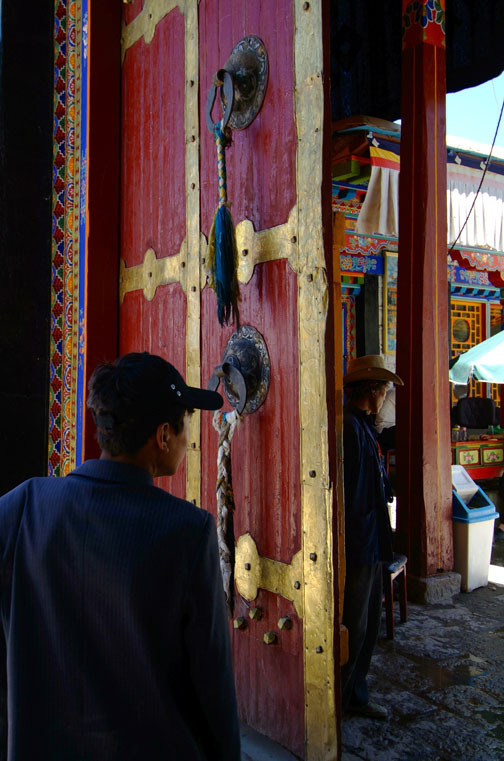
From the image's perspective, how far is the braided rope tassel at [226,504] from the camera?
227cm

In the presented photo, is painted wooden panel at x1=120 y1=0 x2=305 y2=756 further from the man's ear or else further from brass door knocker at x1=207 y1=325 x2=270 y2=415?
the man's ear

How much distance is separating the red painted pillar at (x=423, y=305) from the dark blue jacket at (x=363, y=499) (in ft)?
5.95

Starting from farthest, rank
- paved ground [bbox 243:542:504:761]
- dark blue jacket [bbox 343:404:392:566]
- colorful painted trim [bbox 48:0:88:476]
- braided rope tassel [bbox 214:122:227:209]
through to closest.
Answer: colorful painted trim [bbox 48:0:88:476] < dark blue jacket [bbox 343:404:392:566] < paved ground [bbox 243:542:504:761] < braided rope tassel [bbox 214:122:227:209]

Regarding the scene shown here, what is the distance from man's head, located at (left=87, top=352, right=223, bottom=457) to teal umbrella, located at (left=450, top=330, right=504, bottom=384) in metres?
5.61

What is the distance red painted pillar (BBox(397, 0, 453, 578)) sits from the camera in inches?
189

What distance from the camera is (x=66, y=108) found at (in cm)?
365

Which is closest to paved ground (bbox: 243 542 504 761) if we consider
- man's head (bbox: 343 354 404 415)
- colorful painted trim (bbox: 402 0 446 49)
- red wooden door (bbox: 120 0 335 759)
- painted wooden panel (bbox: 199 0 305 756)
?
painted wooden panel (bbox: 199 0 305 756)

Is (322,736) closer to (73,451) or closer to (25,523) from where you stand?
(25,523)

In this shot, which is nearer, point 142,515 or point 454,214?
point 142,515

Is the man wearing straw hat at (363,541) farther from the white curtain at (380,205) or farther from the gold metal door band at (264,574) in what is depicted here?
the white curtain at (380,205)

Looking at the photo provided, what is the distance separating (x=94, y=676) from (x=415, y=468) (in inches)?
160

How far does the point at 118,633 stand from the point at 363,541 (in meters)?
2.02

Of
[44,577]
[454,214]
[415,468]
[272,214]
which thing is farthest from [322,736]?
[454,214]

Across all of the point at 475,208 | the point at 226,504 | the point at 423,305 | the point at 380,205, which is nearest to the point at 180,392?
the point at 226,504
